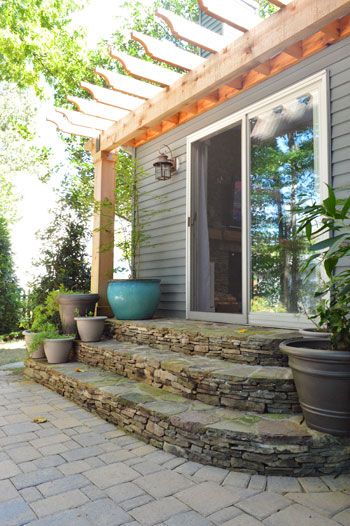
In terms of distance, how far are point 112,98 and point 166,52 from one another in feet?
3.35

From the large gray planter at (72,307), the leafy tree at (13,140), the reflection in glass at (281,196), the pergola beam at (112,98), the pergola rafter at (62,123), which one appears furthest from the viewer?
the leafy tree at (13,140)

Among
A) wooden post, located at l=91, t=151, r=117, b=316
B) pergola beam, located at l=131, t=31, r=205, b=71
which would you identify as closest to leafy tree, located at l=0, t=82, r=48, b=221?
wooden post, located at l=91, t=151, r=117, b=316

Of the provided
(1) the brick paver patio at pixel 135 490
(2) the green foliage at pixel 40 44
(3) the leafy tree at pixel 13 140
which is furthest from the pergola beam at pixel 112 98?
(3) the leafy tree at pixel 13 140

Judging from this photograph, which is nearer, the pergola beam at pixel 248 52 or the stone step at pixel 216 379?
the stone step at pixel 216 379

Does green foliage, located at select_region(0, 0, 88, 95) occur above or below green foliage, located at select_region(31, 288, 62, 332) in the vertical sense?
above

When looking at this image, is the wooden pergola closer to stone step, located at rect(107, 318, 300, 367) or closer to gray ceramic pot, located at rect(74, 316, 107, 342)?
gray ceramic pot, located at rect(74, 316, 107, 342)

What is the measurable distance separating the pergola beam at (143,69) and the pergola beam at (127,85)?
22 cm

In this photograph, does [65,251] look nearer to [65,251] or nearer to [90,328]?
[65,251]

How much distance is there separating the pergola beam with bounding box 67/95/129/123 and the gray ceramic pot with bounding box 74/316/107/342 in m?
2.22

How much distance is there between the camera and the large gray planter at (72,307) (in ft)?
14.3

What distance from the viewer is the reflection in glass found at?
3230mm

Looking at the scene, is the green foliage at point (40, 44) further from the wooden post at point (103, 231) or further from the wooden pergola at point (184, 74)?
the wooden post at point (103, 231)

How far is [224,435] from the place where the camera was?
196cm

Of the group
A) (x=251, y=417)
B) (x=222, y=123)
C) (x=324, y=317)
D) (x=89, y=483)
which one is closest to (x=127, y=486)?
(x=89, y=483)
